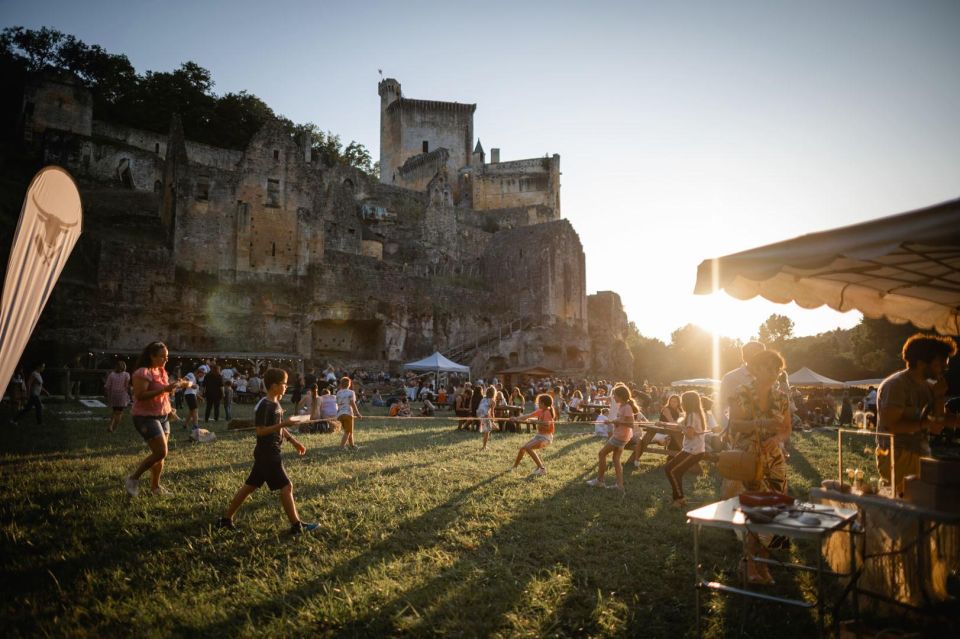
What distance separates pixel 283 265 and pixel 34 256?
103 ft

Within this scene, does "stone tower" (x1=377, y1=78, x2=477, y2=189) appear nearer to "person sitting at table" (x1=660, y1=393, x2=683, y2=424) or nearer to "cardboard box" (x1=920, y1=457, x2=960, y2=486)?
"person sitting at table" (x1=660, y1=393, x2=683, y2=424)

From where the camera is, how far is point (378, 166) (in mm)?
71250

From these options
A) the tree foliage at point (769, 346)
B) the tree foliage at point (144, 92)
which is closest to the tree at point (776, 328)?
the tree foliage at point (769, 346)

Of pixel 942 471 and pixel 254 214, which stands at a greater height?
pixel 254 214

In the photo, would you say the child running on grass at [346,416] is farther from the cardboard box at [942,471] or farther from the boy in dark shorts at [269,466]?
the cardboard box at [942,471]

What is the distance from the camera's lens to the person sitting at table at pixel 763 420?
438cm

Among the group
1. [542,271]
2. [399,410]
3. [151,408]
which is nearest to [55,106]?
[542,271]

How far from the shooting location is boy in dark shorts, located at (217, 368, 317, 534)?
5.07 meters

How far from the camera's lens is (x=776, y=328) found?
267 feet

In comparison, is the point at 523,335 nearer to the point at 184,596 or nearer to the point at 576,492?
the point at 576,492

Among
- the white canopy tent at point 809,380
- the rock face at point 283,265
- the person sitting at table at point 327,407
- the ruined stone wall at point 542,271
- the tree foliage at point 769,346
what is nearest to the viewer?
the person sitting at table at point 327,407

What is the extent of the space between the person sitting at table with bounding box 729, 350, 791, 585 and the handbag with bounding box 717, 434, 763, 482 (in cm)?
3

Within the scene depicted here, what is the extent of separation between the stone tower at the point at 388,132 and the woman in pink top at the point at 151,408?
6282 cm

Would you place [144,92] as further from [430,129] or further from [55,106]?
[430,129]
